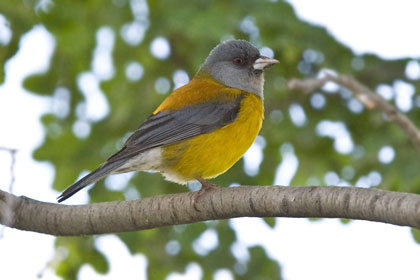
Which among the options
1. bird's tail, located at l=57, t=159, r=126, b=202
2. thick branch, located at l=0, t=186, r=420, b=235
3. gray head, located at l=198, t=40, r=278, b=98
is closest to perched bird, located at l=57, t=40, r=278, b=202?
bird's tail, located at l=57, t=159, r=126, b=202

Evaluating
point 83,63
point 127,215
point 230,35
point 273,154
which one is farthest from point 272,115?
point 127,215

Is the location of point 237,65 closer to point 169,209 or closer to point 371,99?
point 371,99

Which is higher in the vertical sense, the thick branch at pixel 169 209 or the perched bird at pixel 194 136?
the perched bird at pixel 194 136

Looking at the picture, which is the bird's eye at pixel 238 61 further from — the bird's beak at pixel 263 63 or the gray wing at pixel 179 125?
the gray wing at pixel 179 125

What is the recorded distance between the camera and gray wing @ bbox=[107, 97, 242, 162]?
5402 millimetres

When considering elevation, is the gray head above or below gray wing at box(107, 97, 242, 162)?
above

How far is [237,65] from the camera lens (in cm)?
670

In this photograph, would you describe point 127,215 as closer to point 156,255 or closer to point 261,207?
point 261,207

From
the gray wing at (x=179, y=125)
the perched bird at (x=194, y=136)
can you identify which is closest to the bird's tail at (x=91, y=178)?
the perched bird at (x=194, y=136)

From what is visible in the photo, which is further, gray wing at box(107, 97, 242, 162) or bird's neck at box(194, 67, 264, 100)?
bird's neck at box(194, 67, 264, 100)

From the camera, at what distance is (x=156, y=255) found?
22.8 ft

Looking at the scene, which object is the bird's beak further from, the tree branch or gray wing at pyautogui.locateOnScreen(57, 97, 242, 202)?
the tree branch

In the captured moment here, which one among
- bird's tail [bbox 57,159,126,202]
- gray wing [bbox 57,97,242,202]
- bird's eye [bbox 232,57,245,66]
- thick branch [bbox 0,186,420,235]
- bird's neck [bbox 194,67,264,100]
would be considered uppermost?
bird's eye [bbox 232,57,245,66]

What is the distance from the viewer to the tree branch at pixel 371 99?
16.9ft
